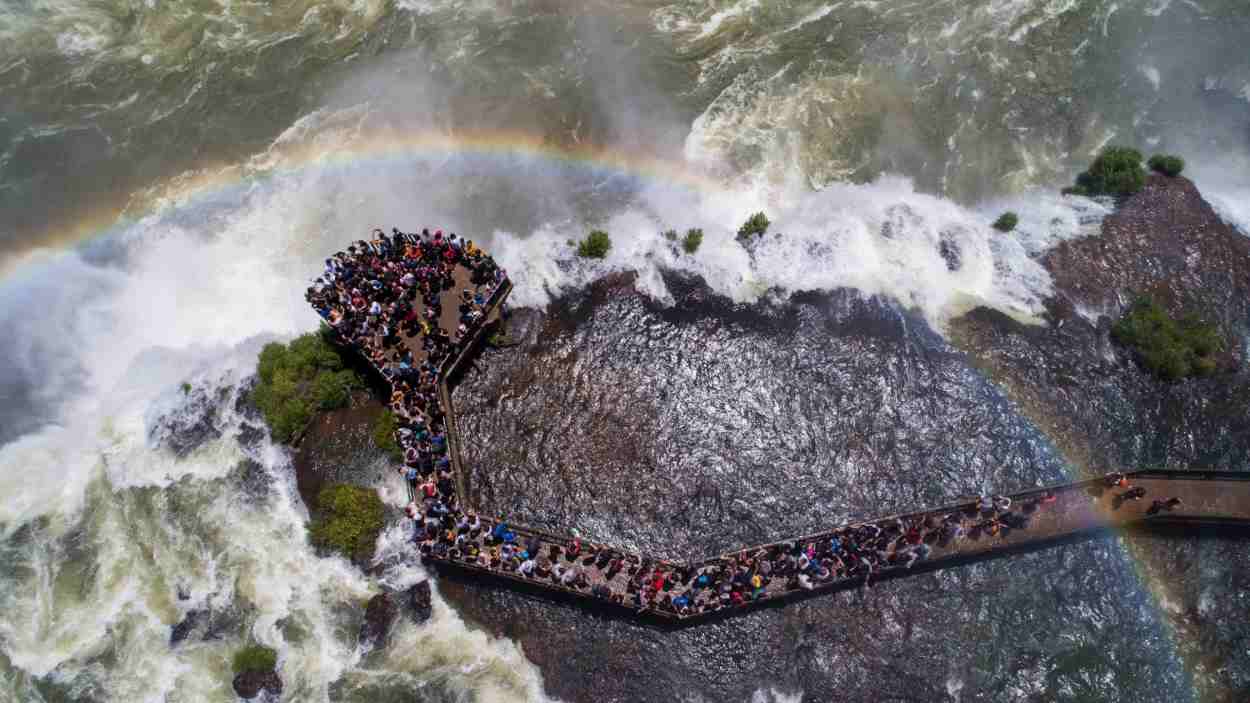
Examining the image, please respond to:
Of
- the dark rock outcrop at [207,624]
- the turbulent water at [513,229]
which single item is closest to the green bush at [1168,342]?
the turbulent water at [513,229]

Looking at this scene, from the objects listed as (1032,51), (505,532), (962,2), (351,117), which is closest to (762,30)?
(962,2)

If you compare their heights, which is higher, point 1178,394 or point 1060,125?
point 1060,125

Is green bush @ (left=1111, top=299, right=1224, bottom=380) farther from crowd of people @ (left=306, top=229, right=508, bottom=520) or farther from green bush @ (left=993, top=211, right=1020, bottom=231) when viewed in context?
crowd of people @ (left=306, top=229, right=508, bottom=520)

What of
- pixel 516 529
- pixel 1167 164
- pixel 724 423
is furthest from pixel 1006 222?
pixel 516 529

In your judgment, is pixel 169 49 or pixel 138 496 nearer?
pixel 138 496

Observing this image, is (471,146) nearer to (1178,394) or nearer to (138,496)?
(138,496)

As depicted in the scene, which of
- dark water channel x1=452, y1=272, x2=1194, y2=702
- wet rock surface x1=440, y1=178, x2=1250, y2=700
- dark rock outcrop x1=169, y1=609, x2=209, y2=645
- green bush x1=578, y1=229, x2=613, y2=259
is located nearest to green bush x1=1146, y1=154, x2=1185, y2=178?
wet rock surface x1=440, y1=178, x2=1250, y2=700
